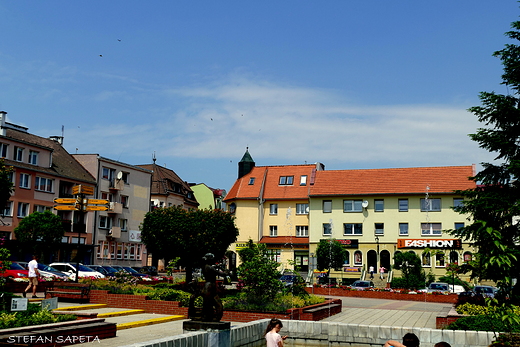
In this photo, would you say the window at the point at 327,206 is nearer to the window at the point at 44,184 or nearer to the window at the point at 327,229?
the window at the point at 327,229

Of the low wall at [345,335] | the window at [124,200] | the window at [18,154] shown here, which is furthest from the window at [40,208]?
the low wall at [345,335]

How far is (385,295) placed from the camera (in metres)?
36.1

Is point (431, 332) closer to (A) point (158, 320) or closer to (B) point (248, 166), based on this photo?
(A) point (158, 320)

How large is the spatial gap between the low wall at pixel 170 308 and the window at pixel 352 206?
37.8 m

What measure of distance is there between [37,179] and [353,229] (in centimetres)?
3281

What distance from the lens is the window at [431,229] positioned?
56875 millimetres

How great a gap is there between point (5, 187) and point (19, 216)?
17702mm

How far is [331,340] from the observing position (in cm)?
1661

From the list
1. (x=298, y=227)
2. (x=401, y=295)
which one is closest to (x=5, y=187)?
(x=401, y=295)

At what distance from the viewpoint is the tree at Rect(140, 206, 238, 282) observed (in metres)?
27.6

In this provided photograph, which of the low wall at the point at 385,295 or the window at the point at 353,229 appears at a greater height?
the window at the point at 353,229

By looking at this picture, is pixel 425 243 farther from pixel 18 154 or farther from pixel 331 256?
pixel 18 154

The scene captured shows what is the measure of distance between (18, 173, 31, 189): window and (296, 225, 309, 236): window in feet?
101

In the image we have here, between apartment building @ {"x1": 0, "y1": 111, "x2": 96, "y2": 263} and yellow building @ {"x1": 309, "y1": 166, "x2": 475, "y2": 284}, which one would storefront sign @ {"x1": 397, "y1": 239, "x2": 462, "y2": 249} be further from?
apartment building @ {"x1": 0, "y1": 111, "x2": 96, "y2": 263}
